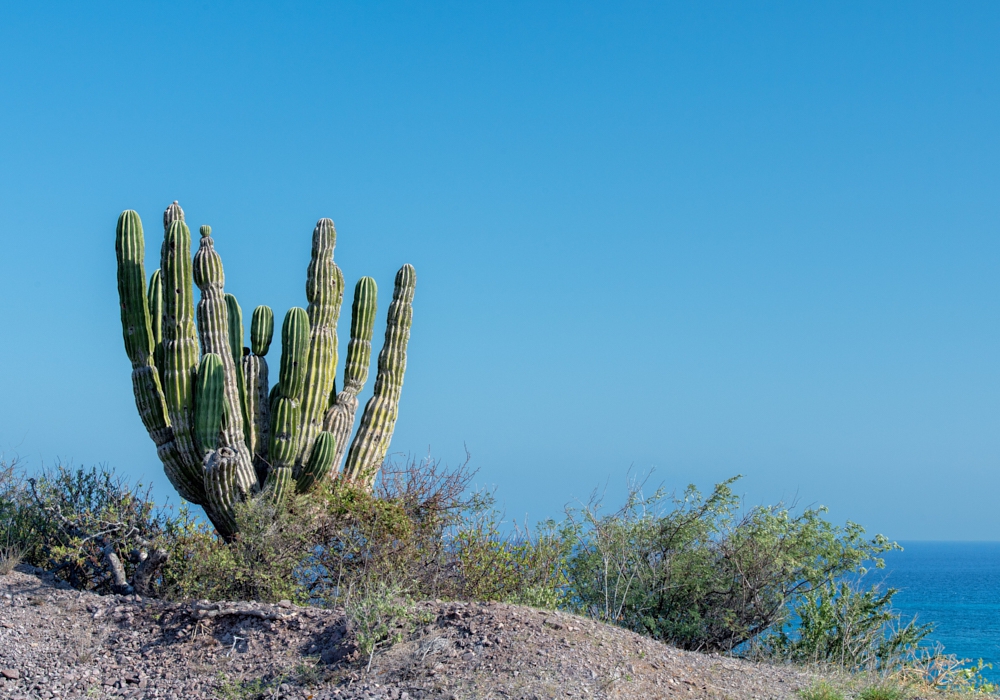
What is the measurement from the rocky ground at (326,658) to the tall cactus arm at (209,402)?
5.93 feet

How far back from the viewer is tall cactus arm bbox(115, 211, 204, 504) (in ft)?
32.3

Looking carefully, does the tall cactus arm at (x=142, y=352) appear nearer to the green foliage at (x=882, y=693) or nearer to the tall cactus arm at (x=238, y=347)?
the tall cactus arm at (x=238, y=347)

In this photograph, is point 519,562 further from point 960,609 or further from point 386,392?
point 960,609

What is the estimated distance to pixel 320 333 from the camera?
10234 millimetres

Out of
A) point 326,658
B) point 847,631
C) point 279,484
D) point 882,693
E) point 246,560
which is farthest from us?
point 279,484

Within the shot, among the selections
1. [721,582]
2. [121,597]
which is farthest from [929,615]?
[121,597]

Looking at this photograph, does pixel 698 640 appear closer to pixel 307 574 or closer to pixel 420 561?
pixel 420 561

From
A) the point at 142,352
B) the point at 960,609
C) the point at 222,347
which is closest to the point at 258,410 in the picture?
the point at 222,347

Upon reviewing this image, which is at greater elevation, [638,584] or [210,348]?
[210,348]

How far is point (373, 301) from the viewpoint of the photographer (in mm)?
10789

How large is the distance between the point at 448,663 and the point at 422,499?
3.01m

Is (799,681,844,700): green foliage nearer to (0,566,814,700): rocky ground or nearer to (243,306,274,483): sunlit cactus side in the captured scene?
(0,566,814,700): rocky ground

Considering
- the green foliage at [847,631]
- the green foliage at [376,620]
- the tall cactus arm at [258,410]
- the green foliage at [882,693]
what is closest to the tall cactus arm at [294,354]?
the tall cactus arm at [258,410]

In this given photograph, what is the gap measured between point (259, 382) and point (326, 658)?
4202mm
